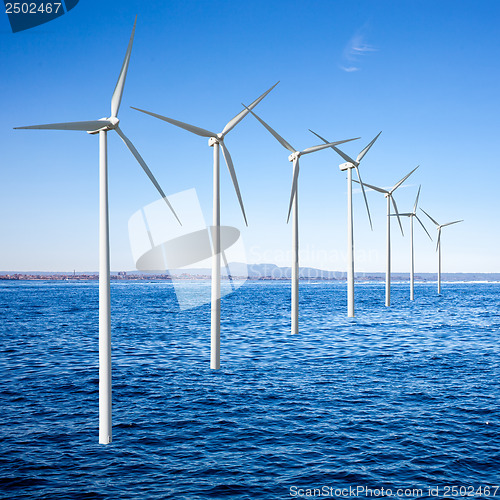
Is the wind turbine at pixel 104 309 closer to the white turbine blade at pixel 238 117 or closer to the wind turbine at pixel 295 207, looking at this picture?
the white turbine blade at pixel 238 117

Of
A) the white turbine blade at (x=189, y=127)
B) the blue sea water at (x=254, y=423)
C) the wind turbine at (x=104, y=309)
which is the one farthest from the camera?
the white turbine blade at (x=189, y=127)

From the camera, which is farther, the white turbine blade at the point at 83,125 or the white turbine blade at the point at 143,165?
the white turbine blade at the point at 143,165

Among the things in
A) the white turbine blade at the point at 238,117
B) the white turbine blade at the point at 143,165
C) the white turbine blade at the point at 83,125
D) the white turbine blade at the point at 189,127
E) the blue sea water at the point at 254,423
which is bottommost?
the blue sea water at the point at 254,423

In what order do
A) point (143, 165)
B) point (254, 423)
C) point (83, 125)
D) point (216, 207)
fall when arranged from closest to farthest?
point (83, 125), point (254, 423), point (143, 165), point (216, 207)

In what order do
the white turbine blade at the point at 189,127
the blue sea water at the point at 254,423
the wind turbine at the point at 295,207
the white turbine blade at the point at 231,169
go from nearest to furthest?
the blue sea water at the point at 254,423, the white turbine blade at the point at 189,127, the white turbine blade at the point at 231,169, the wind turbine at the point at 295,207

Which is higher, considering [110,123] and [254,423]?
[110,123]

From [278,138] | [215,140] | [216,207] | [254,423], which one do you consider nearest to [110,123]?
[216,207]

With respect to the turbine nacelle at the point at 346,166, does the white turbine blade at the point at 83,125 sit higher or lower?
lower

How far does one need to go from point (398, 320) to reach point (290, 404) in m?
45.3

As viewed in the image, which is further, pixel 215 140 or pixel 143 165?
pixel 215 140

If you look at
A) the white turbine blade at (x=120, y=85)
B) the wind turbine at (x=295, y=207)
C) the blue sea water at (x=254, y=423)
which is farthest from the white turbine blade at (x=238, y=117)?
the blue sea water at (x=254, y=423)

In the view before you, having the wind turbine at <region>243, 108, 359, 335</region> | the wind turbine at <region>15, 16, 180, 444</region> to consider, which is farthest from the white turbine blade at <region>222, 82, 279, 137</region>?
the wind turbine at <region>15, 16, 180, 444</region>

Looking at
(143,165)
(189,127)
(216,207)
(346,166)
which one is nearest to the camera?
(143,165)

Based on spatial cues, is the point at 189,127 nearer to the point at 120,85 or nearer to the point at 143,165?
the point at 120,85
